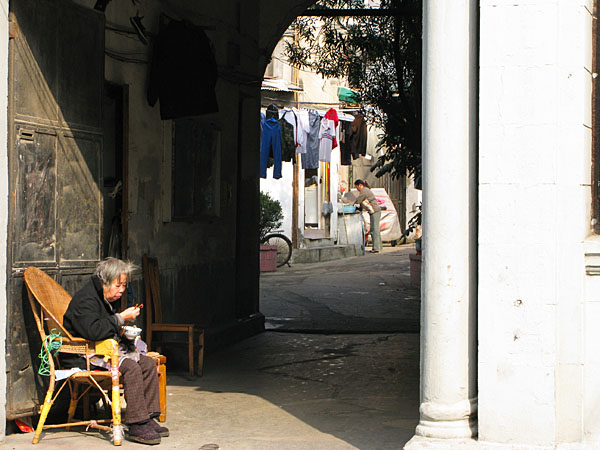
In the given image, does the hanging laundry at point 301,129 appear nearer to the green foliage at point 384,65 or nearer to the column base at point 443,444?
the green foliage at point 384,65

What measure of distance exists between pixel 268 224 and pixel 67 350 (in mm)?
13339

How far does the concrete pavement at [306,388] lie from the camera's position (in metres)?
5.62

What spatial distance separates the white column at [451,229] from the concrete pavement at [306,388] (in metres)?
0.75

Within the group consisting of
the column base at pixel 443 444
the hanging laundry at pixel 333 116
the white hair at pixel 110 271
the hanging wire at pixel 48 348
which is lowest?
the column base at pixel 443 444

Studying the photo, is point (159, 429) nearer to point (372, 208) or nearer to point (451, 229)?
point (451, 229)

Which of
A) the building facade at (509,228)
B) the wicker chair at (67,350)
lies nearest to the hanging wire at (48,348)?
the wicker chair at (67,350)

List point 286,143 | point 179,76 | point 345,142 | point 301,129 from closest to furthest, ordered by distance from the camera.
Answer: point 179,76 < point 286,143 < point 301,129 < point 345,142

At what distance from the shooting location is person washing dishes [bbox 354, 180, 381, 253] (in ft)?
74.1

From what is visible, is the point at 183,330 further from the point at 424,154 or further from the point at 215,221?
the point at 424,154

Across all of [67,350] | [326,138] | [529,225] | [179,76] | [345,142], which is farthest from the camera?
[345,142]

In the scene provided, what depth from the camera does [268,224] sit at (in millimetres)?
18891

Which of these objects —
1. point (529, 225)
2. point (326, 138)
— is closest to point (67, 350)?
point (529, 225)

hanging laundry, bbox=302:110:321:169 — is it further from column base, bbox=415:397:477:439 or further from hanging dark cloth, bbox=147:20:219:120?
column base, bbox=415:397:477:439

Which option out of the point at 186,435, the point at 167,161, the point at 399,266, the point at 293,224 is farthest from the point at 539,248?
the point at 293,224
